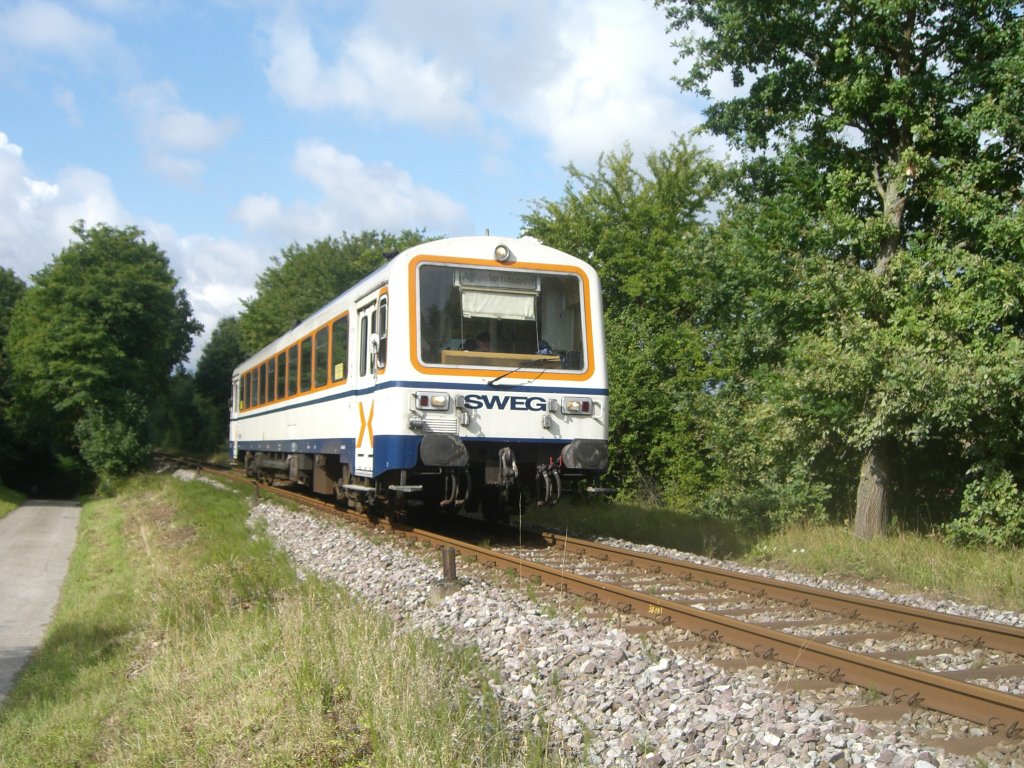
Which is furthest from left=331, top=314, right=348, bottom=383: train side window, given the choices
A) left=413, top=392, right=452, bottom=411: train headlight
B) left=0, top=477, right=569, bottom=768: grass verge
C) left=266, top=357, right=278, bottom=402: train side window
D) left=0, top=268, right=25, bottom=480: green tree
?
left=0, top=268, right=25, bottom=480: green tree

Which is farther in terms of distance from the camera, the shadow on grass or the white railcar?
the white railcar

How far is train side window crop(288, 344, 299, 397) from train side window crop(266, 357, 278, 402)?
1429 millimetres

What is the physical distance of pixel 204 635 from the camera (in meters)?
7.16

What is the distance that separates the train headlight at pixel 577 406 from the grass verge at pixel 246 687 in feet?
11.2

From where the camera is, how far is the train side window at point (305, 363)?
1463 centimetres

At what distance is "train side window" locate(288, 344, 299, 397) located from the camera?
15.8 meters

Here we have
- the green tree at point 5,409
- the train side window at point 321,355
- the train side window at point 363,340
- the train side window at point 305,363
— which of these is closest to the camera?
the train side window at point 363,340

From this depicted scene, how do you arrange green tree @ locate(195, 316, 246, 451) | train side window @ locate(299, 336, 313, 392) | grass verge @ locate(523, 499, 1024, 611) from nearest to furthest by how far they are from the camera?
grass verge @ locate(523, 499, 1024, 611), train side window @ locate(299, 336, 313, 392), green tree @ locate(195, 316, 246, 451)

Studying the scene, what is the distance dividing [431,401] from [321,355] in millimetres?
4200

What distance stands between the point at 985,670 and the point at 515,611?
317cm

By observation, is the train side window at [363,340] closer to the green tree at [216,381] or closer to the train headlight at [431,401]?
the train headlight at [431,401]

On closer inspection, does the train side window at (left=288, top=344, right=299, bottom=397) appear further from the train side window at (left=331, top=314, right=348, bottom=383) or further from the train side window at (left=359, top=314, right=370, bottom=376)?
the train side window at (left=359, top=314, right=370, bottom=376)

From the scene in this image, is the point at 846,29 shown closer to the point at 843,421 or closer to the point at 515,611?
the point at 843,421

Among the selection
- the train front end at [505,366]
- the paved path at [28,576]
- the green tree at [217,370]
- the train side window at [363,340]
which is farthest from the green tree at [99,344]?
the green tree at [217,370]
